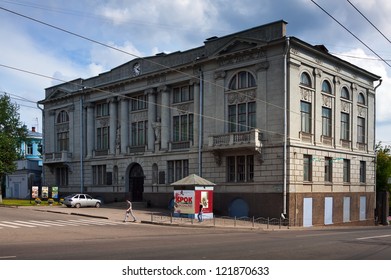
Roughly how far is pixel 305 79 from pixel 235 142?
300 inches

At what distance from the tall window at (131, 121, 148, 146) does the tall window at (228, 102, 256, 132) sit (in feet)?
36.0

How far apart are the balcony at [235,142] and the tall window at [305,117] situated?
3.72 meters

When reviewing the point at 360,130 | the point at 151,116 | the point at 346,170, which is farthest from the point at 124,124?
the point at 360,130

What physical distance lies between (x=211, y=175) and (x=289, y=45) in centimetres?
1259

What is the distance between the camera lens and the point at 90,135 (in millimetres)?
52500

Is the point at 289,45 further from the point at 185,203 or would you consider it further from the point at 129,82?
the point at 129,82

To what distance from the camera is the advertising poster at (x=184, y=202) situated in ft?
114

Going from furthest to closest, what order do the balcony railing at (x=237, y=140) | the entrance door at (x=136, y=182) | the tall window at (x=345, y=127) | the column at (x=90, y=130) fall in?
1. the column at (x=90, y=130)
2. the entrance door at (x=136, y=182)
3. the tall window at (x=345, y=127)
4. the balcony railing at (x=237, y=140)

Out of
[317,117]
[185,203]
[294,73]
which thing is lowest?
[185,203]

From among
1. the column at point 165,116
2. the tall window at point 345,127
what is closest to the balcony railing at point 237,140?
the column at point 165,116

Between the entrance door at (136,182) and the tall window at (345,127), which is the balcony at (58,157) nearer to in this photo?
the entrance door at (136,182)

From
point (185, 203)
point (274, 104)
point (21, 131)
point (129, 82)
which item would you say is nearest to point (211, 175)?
point (185, 203)

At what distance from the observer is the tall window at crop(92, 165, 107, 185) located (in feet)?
167

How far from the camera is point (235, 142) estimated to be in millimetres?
37219
